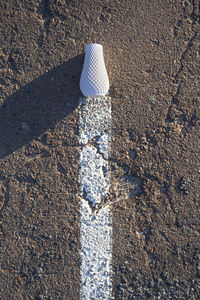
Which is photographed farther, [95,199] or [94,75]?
[95,199]

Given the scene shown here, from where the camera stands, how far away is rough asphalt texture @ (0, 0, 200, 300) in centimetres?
176

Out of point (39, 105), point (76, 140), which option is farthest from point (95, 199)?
point (39, 105)

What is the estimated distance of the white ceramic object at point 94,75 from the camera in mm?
1633

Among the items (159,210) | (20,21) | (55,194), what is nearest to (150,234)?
(159,210)

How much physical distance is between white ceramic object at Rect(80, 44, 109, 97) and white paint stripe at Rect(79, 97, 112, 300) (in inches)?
5.3

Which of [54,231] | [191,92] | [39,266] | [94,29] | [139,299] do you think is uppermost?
[94,29]

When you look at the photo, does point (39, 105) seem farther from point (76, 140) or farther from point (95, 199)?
point (95, 199)

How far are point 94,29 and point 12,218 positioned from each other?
1.41 meters

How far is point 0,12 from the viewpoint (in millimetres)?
1749

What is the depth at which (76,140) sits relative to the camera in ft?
5.79

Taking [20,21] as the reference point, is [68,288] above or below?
below

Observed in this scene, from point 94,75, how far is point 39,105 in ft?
1.42

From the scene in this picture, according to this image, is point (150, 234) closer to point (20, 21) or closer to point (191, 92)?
point (191, 92)

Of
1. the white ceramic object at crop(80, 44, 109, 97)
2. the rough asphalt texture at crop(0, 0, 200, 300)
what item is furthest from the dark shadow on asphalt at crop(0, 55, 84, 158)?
the white ceramic object at crop(80, 44, 109, 97)
